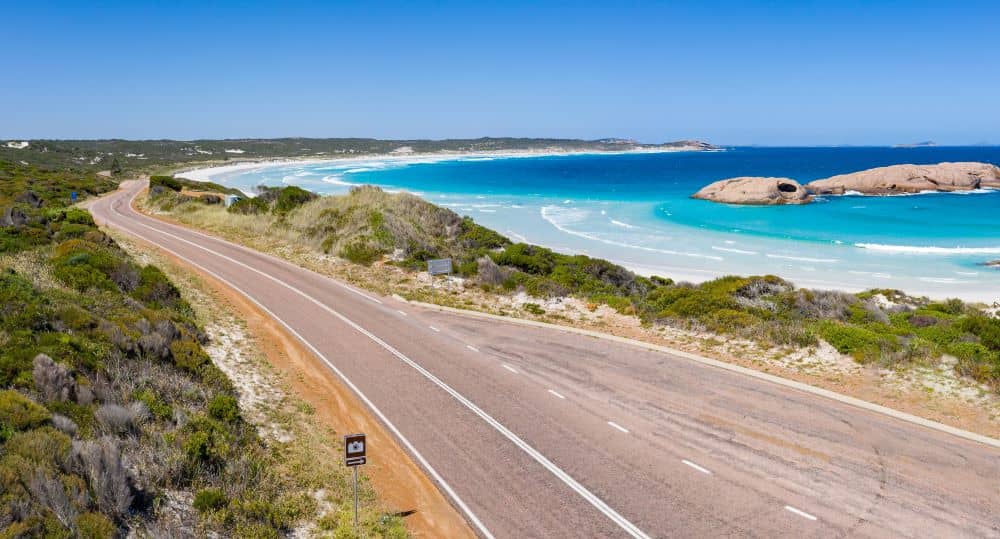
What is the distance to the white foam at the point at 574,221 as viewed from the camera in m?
44.6

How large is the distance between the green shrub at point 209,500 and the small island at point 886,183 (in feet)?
261

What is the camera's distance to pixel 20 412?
816cm

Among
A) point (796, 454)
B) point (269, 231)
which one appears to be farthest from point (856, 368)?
point (269, 231)

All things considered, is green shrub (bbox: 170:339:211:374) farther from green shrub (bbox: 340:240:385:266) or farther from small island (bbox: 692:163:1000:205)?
small island (bbox: 692:163:1000:205)

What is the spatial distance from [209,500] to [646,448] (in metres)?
7.63

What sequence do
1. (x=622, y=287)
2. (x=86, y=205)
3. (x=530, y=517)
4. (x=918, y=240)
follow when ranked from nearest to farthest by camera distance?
(x=530, y=517), (x=622, y=287), (x=918, y=240), (x=86, y=205)

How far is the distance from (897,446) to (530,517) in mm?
7388

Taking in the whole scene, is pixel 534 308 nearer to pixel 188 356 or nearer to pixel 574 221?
pixel 188 356

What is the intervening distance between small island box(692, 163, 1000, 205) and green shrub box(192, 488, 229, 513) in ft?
261

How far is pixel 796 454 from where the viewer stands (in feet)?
36.0

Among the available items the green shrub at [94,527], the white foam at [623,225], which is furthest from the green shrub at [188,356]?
the white foam at [623,225]

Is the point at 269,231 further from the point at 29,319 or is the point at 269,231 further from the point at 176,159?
the point at 176,159

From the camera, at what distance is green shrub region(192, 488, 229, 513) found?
8289mm

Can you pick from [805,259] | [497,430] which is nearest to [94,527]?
[497,430]
